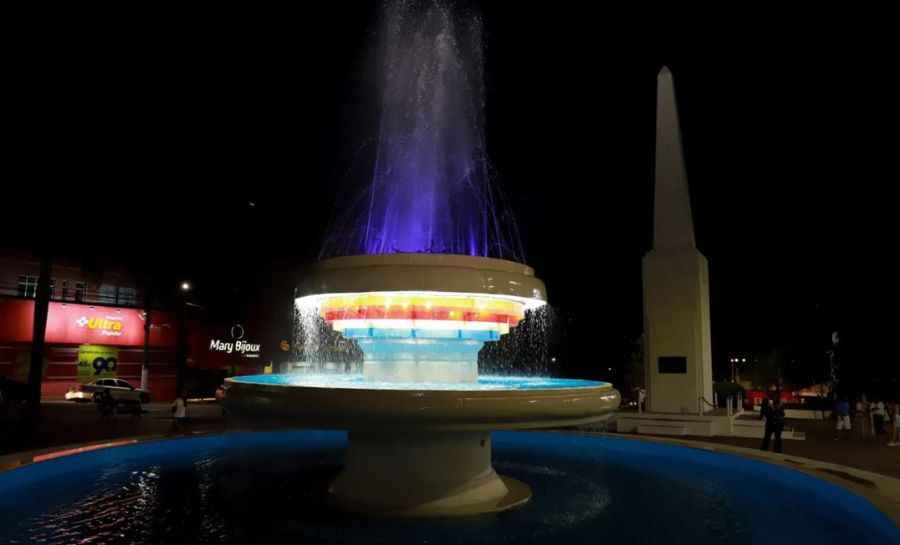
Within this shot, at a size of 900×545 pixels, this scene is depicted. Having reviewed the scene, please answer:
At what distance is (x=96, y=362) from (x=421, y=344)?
32.1 m

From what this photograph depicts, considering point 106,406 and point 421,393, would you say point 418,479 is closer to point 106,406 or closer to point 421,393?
point 421,393

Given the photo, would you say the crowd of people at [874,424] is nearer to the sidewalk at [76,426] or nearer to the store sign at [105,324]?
the sidewalk at [76,426]

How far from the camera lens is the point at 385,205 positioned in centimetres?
1276

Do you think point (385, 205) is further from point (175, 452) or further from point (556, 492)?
point (175, 452)

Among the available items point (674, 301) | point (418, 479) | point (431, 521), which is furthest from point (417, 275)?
point (674, 301)

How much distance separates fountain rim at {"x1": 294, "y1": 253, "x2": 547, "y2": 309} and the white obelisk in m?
13.8

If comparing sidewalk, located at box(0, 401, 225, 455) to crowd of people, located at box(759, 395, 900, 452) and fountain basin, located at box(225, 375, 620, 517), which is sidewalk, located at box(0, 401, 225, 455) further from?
crowd of people, located at box(759, 395, 900, 452)

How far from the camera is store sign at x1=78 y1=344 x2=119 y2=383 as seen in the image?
35406mm

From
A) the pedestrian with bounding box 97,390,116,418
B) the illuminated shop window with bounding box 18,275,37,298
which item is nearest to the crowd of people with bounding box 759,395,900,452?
the pedestrian with bounding box 97,390,116,418

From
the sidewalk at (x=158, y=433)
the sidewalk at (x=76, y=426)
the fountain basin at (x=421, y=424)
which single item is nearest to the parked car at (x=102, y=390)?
the sidewalk at (x=76, y=426)

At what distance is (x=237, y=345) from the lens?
44188 mm

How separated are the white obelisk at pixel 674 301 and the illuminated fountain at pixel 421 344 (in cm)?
1143

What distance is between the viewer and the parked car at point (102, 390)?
102 feet

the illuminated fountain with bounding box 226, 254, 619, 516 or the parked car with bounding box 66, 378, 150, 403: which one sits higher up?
the illuminated fountain with bounding box 226, 254, 619, 516
